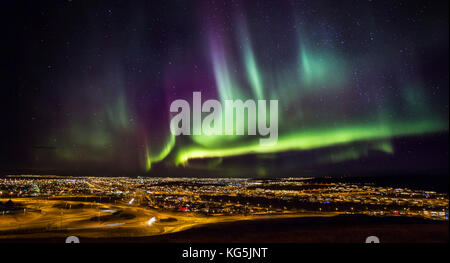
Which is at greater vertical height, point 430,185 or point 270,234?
point 270,234


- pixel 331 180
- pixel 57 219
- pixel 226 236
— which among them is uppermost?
pixel 226 236

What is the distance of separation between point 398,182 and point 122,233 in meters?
109

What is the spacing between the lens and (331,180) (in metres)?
122

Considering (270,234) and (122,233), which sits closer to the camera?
(270,234)
